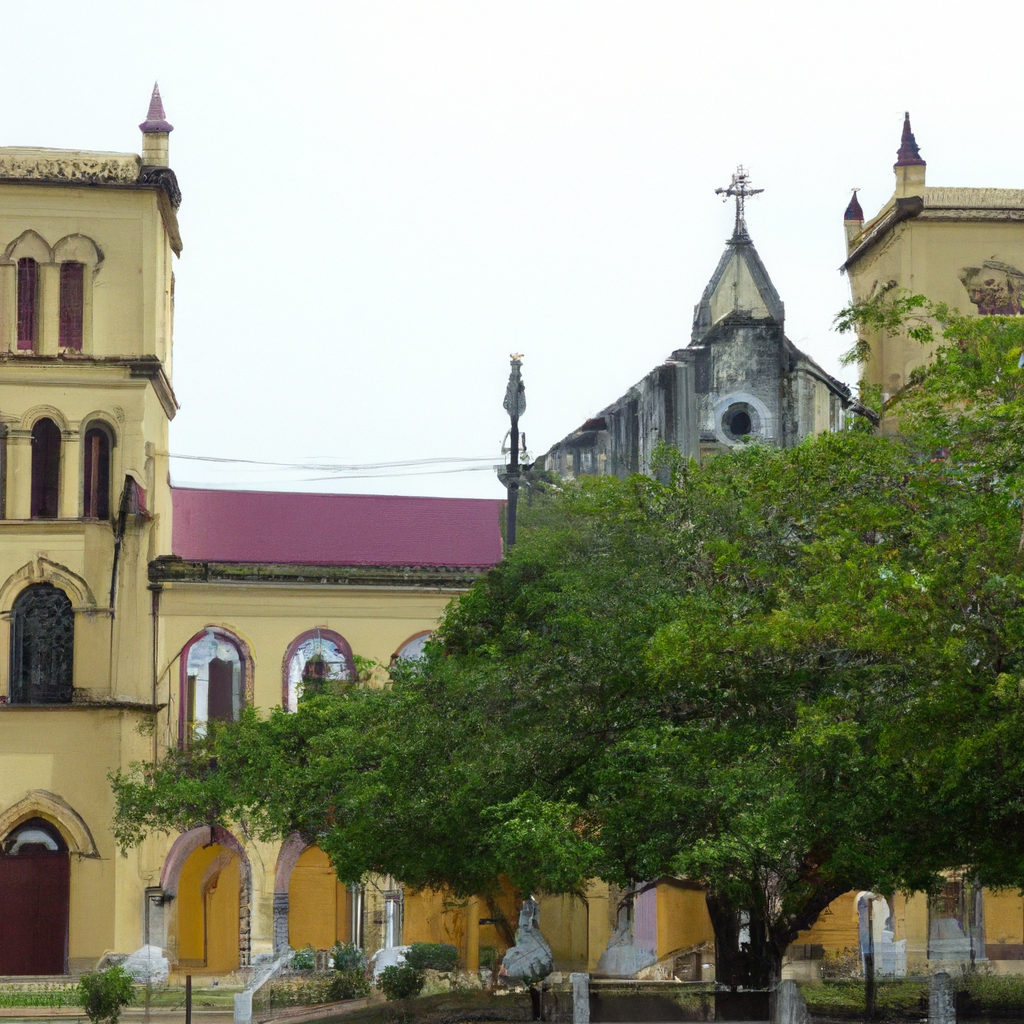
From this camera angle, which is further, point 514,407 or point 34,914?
point 34,914

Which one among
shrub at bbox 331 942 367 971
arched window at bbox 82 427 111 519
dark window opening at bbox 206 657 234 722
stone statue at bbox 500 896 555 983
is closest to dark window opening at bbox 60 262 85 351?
arched window at bbox 82 427 111 519

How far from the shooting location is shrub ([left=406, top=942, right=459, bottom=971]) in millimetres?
32844

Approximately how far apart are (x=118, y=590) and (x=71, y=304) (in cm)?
675

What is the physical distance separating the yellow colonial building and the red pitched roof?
8cm

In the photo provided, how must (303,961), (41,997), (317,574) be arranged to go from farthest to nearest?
(317,574) < (303,961) < (41,997)

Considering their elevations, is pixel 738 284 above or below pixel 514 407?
above

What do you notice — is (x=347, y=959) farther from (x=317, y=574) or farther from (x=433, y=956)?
Result: (x=317, y=574)

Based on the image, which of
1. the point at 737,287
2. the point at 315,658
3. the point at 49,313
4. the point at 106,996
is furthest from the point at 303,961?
the point at 737,287

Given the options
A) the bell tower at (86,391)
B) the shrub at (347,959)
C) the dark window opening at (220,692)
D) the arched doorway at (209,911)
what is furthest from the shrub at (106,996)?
the arched doorway at (209,911)

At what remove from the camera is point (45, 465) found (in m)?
43.3

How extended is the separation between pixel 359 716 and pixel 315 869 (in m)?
16.6

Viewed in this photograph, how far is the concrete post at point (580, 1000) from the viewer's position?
2586 centimetres

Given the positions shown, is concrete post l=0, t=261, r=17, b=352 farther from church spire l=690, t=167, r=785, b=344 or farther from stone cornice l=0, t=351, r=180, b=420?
church spire l=690, t=167, r=785, b=344

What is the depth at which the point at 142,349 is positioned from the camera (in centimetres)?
4372
